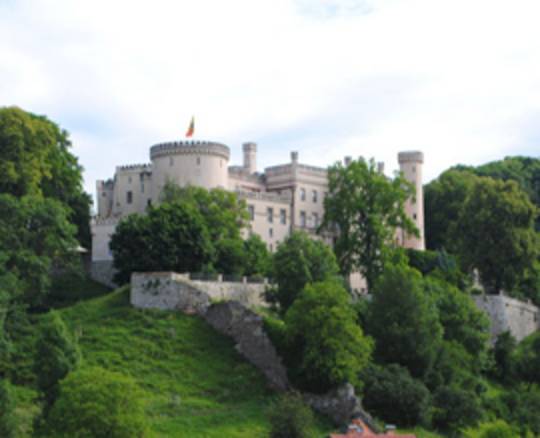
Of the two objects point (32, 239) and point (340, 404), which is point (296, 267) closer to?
point (340, 404)

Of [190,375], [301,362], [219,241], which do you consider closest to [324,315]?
[301,362]

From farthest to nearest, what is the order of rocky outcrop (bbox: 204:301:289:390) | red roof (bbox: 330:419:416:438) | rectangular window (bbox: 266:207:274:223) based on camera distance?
rectangular window (bbox: 266:207:274:223) → rocky outcrop (bbox: 204:301:289:390) → red roof (bbox: 330:419:416:438)

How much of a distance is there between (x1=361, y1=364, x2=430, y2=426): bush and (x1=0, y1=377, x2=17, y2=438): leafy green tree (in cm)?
1815

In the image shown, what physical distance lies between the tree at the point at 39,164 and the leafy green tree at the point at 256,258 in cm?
1159

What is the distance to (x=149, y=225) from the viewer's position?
72.7 meters

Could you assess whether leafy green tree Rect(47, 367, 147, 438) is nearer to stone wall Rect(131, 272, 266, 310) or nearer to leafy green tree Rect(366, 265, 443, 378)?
stone wall Rect(131, 272, 266, 310)

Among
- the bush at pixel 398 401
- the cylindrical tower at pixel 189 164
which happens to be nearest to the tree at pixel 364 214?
the cylindrical tower at pixel 189 164

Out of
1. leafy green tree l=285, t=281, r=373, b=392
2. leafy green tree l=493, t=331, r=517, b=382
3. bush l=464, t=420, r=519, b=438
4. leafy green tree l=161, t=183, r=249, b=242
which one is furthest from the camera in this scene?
leafy green tree l=161, t=183, r=249, b=242

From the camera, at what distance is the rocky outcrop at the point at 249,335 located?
204 ft

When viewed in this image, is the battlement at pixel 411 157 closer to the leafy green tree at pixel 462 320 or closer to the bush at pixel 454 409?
the leafy green tree at pixel 462 320

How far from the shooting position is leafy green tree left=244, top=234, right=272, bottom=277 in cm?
7656

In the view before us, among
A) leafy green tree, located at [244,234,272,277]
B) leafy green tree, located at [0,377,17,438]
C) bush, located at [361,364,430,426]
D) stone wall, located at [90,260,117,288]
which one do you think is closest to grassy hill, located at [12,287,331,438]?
bush, located at [361,364,430,426]

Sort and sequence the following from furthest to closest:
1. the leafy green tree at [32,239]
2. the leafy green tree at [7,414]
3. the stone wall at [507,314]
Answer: the stone wall at [507,314], the leafy green tree at [32,239], the leafy green tree at [7,414]

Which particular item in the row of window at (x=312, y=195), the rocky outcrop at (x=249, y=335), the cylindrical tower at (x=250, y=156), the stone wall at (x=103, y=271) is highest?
the cylindrical tower at (x=250, y=156)
